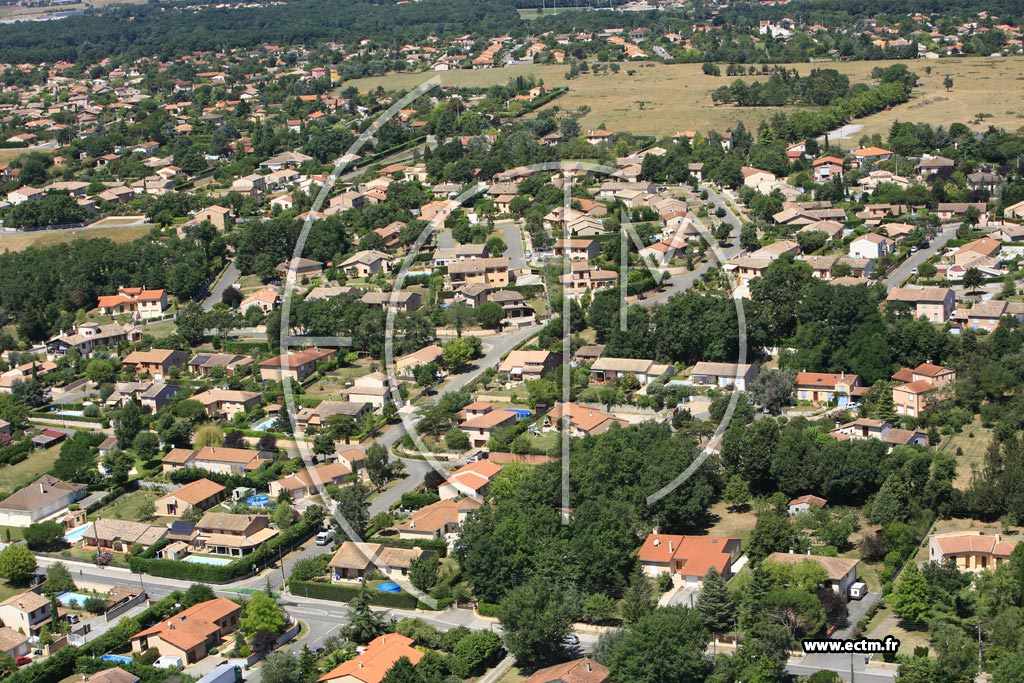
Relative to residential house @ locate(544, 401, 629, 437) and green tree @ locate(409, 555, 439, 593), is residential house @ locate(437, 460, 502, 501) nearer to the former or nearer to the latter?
residential house @ locate(544, 401, 629, 437)

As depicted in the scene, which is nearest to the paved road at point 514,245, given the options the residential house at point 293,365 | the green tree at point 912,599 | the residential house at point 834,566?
the residential house at point 293,365

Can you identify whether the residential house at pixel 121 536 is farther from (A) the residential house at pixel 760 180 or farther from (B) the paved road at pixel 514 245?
(A) the residential house at pixel 760 180

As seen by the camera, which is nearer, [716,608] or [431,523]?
[716,608]

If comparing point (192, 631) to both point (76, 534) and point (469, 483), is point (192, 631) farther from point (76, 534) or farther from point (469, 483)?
point (469, 483)

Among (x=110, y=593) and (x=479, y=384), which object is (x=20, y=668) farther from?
(x=479, y=384)

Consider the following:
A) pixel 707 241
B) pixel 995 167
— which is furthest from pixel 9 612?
pixel 995 167

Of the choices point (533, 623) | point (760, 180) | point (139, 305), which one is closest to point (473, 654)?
point (533, 623)
